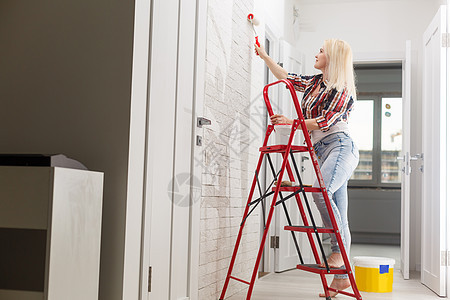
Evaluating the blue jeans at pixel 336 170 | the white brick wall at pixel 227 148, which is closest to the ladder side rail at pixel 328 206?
the blue jeans at pixel 336 170

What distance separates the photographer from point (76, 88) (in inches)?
81.0

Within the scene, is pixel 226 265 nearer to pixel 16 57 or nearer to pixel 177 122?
pixel 177 122

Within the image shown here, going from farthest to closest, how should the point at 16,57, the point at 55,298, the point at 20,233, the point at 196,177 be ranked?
the point at 196,177 < the point at 16,57 < the point at 20,233 < the point at 55,298

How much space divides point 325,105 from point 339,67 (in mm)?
291

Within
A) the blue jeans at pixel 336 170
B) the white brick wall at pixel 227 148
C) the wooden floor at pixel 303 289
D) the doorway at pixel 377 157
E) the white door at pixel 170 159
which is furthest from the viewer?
the doorway at pixel 377 157

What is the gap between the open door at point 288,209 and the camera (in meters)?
5.02

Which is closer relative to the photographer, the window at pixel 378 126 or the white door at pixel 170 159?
the white door at pixel 170 159

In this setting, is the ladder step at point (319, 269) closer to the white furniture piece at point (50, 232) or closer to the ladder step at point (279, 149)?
the ladder step at point (279, 149)

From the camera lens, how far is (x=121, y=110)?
6.55ft

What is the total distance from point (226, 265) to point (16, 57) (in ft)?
6.45

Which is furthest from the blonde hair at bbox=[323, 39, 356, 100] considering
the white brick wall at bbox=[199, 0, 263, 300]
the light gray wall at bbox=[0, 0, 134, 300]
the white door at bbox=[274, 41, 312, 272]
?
the light gray wall at bbox=[0, 0, 134, 300]

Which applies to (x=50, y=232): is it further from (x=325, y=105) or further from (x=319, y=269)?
(x=325, y=105)

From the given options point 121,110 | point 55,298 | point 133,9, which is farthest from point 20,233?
point 133,9

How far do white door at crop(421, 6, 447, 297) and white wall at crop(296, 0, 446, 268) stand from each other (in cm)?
93
